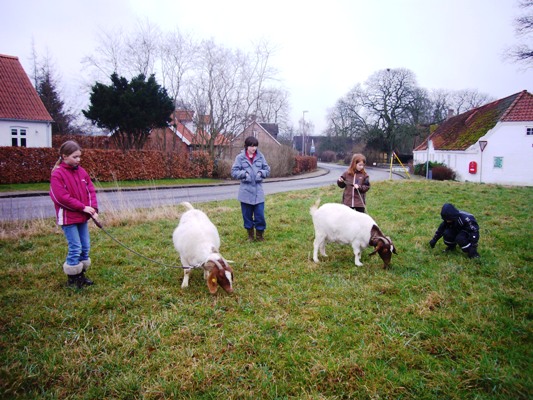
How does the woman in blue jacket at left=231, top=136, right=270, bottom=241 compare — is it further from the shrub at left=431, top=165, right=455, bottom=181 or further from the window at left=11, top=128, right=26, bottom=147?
the shrub at left=431, top=165, right=455, bottom=181

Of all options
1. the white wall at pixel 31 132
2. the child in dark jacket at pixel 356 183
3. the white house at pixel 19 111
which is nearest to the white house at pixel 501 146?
the child in dark jacket at pixel 356 183

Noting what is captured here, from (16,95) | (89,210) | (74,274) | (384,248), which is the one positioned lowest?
(74,274)

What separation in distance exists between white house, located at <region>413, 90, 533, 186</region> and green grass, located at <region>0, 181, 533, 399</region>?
88.0ft

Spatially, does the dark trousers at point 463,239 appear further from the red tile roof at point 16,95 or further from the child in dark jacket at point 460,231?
the red tile roof at point 16,95

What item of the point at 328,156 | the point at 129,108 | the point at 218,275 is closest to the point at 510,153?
the point at 129,108

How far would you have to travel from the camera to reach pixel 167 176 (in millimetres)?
27328

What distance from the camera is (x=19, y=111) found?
28.0 meters

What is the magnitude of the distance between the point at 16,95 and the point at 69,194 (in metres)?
30.8

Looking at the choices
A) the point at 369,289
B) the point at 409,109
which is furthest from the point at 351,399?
the point at 409,109

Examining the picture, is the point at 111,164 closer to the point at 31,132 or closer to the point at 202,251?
the point at 31,132

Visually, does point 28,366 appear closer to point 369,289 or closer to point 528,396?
point 369,289

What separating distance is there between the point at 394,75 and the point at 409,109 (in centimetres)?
589

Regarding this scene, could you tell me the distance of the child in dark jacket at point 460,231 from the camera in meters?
6.40

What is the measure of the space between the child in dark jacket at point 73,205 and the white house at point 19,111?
28.3 meters
